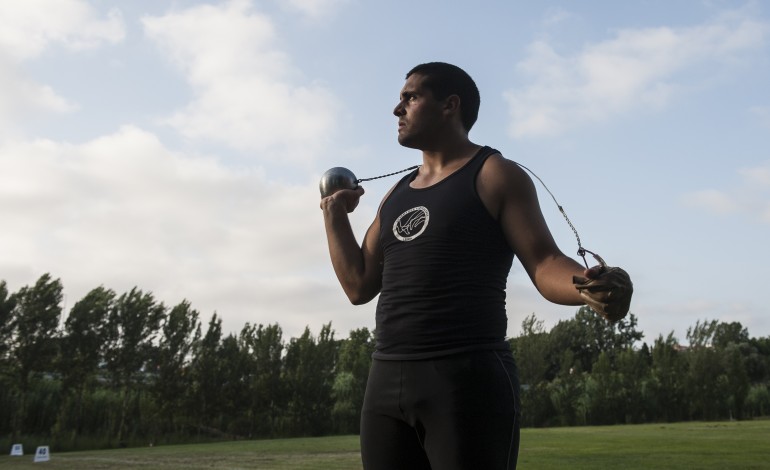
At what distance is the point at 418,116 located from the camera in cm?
283

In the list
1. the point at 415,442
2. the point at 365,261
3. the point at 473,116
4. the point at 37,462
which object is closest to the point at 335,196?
the point at 365,261

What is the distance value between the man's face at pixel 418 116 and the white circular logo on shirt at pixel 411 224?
1.11 feet

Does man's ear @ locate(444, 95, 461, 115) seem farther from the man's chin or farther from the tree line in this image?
the tree line

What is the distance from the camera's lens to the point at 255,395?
43500 mm

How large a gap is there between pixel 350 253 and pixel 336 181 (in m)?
0.40

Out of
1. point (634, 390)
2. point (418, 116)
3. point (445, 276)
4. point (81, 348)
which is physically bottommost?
point (634, 390)

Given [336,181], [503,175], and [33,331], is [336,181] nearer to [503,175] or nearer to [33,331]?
[503,175]

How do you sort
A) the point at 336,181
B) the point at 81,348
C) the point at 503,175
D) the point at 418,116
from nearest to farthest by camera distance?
the point at 503,175, the point at 418,116, the point at 336,181, the point at 81,348

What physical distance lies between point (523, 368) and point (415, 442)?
5311cm

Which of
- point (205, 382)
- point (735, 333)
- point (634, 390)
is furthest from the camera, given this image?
point (735, 333)

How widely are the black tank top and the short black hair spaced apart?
298 mm

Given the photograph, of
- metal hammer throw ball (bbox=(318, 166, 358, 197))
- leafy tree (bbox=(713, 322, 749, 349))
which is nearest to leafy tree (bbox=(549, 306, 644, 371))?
leafy tree (bbox=(713, 322, 749, 349))

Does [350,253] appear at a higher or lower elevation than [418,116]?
lower

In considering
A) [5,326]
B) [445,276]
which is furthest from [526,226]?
[5,326]
